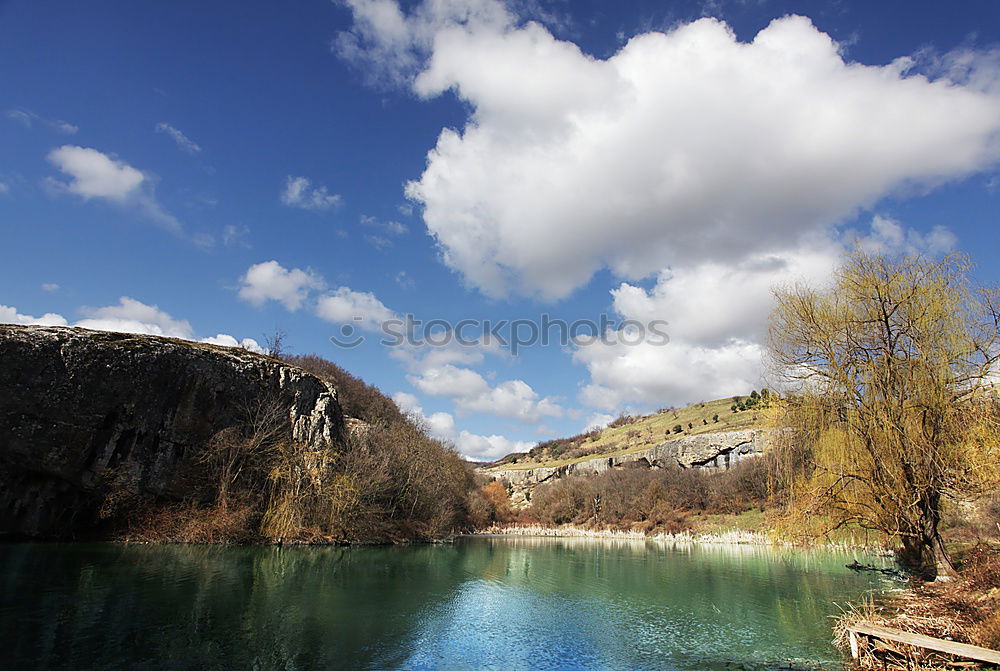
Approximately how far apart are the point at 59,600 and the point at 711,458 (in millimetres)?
90441

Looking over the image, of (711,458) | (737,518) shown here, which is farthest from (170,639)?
(711,458)

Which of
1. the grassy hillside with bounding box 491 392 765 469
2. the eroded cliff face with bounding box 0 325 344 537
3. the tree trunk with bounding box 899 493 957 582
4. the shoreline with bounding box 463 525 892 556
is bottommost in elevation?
the shoreline with bounding box 463 525 892 556

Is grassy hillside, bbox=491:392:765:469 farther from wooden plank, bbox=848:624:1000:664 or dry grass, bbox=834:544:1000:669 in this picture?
wooden plank, bbox=848:624:1000:664

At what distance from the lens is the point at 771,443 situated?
819 inches

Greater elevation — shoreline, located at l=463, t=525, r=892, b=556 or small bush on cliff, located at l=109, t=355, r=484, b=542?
small bush on cliff, located at l=109, t=355, r=484, b=542

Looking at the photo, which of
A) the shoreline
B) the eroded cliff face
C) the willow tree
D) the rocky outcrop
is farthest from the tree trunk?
the rocky outcrop

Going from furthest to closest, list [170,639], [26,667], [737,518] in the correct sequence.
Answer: [737,518]
[170,639]
[26,667]

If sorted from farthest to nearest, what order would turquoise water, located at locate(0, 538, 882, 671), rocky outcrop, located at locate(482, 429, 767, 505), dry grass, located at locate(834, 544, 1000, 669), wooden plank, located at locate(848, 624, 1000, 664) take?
rocky outcrop, located at locate(482, 429, 767, 505), turquoise water, located at locate(0, 538, 882, 671), dry grass, located at locate(834, 544, 1000, 669), wooden plank, located at locate(848, 624, 1000, 664)

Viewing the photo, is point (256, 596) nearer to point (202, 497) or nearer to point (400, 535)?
point (202, 497)

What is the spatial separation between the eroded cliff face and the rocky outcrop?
6925cm

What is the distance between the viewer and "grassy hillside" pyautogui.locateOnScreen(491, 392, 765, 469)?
361 ft

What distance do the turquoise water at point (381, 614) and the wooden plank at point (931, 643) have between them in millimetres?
1682

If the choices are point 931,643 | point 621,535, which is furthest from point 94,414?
point 621,535

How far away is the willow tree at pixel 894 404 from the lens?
56.3 feet
